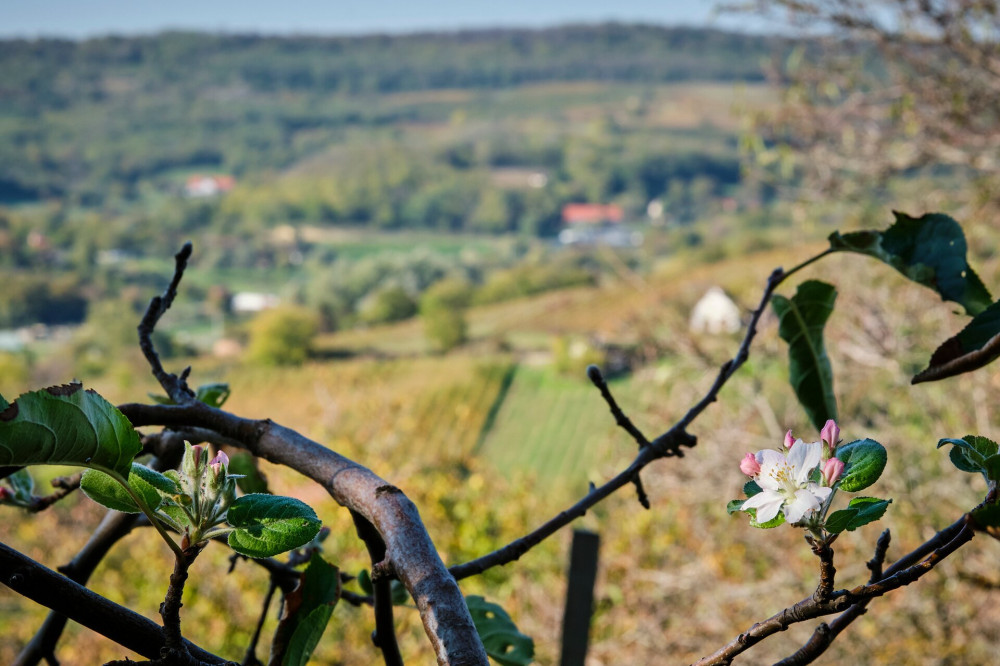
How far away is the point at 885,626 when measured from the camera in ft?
9.33

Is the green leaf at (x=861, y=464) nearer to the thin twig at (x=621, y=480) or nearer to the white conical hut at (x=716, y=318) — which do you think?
the thin twig at (x=621, y=480)

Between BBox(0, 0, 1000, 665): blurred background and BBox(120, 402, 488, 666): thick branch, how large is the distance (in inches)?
7.8

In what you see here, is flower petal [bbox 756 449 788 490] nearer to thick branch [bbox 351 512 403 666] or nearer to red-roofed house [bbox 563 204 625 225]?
thick branch [bbox 351 512 403 666]

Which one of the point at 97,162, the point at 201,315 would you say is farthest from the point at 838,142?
the point at 97,162

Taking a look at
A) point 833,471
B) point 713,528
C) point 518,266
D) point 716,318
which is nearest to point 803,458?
point 833,471

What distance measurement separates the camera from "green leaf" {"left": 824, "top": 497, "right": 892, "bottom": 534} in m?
0.30

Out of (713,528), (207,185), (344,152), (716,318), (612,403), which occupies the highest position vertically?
(612,403)

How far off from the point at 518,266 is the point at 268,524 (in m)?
28.1

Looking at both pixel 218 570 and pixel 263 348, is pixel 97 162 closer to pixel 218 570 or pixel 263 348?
pixel 263 348

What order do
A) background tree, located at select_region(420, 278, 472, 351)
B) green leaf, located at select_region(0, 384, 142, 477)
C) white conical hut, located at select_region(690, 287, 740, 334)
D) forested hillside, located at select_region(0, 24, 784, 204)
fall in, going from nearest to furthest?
green leaf, located at select_region(0, 384, 142, 477)
white conical hut, located at select_region(690, 287, 740, 334)
background tree, located at select_region(420, 278, 472, 351)
forested hillside, located at select_region(0, 24, 784, 204)

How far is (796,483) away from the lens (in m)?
0.31

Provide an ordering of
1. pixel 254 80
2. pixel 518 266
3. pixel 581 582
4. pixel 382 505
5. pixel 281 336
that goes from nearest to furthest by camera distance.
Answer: pixel 382 505 → pixel 581 582 → pixel 281 336 → pixel 518 266 → pixel 254 80

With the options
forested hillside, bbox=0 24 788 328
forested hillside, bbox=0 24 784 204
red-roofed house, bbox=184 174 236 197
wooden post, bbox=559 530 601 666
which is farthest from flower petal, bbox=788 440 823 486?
forested hillside, bbox=0 24 784 204

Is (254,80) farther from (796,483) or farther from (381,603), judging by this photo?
(796,483)
